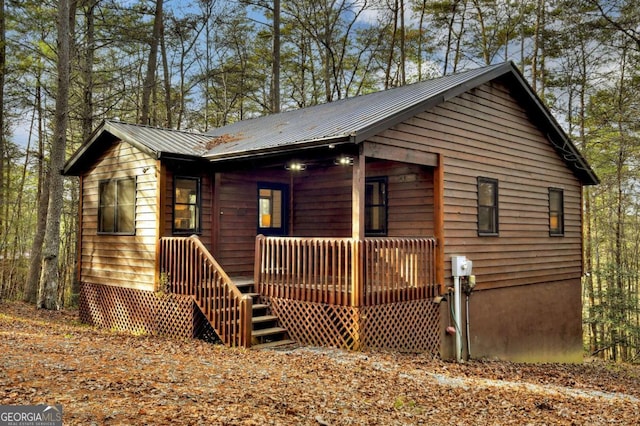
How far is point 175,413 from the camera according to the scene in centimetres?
456

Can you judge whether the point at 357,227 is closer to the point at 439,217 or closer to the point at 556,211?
the point at 439,217

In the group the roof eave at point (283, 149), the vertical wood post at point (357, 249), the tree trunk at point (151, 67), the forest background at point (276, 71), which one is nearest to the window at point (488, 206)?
the vertical wood post at point (357, 249)

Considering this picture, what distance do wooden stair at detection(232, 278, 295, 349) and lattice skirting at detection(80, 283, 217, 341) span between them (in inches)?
39.1

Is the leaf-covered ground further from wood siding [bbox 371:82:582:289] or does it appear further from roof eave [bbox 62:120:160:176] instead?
roof eave [bbox 62:120:160:176]

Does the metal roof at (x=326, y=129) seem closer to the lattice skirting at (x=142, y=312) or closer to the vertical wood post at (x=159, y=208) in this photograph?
the vertical wood post at (x=159, y=208)

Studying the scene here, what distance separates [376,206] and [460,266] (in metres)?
2.38

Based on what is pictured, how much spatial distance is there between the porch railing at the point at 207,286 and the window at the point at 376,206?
12.9 feet

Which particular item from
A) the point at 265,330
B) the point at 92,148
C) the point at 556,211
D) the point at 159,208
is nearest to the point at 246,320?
the point at 265,330

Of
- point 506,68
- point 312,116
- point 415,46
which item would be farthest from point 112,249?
point 415,46

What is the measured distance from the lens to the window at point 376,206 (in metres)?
11.5

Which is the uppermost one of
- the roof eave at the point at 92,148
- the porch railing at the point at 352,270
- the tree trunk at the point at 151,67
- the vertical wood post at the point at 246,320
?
the tree trunk at the point at 151,67

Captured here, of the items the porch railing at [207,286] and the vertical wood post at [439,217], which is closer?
the porch railing at [207,286]

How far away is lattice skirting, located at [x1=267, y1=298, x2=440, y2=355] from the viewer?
858 cm

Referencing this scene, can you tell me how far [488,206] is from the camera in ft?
38.8
